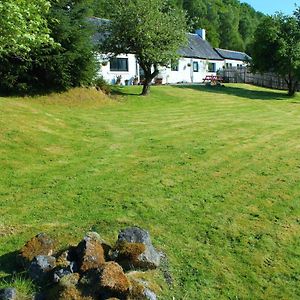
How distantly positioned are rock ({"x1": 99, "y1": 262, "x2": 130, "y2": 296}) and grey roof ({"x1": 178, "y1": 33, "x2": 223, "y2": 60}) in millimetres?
42684

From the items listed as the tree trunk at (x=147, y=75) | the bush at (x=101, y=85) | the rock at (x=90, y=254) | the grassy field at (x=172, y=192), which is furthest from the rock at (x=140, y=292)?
the tree trunk at (x=147, y=75)

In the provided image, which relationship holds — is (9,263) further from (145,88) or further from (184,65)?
(184,65)

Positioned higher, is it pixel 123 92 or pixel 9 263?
pixel 123 92

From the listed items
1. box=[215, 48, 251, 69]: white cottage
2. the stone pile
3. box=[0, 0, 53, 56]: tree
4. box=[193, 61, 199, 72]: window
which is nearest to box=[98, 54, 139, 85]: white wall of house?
box=[193, 61, 199, 72]: window

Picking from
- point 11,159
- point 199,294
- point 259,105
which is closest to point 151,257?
point 199,294

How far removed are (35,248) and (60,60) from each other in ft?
50.8

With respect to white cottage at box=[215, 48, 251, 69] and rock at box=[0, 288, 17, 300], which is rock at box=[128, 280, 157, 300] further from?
white cottage at box=[215, 48, 251, 69]

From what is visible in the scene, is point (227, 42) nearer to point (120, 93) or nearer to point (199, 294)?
point (120, 93)

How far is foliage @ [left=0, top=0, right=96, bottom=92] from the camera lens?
20.0 meters

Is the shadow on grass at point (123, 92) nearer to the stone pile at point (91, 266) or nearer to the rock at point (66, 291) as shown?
the stone pile at point (91, 266)

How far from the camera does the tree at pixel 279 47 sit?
34.0 m

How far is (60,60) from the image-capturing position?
804 inches

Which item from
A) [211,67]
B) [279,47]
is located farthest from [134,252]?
[211,67]

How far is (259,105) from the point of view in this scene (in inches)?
1109
